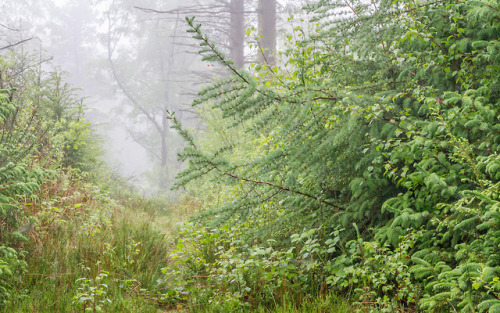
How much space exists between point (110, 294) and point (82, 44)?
48.6m

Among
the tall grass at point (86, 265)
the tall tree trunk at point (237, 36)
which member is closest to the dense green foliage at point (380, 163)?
the tall grass at point (86, 265)

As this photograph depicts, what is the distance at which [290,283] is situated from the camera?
3334mm

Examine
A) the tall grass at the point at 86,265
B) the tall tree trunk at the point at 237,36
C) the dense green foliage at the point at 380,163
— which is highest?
the tall tree trunk at the point at 237,36

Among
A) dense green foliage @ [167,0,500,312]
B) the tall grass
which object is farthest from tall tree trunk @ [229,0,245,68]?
dense green foliage @ [167,0,500,312]

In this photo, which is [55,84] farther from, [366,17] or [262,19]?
[366,17]

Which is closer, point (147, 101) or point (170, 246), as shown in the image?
point (170, 246)

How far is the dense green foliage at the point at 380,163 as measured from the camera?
8.22 feet

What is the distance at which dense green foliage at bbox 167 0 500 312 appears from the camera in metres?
2.51

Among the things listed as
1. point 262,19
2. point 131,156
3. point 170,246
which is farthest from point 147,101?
point 131,156

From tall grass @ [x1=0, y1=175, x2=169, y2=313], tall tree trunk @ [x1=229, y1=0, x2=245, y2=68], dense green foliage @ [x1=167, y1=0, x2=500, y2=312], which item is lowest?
tall grass @ [x1=0, y1=175, x2=169, y2=313]

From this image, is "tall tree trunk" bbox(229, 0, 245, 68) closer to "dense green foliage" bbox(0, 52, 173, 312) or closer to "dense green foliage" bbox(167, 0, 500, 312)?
"dense green foliage" bbox(0, 52, 173, 312)

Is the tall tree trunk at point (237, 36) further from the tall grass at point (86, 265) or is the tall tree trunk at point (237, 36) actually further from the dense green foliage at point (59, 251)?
the tall grass at point (86, 265)

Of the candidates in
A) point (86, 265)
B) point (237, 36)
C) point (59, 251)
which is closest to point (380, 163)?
point (86, 265)

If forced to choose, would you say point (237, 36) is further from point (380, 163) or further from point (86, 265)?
point (380, 163)
